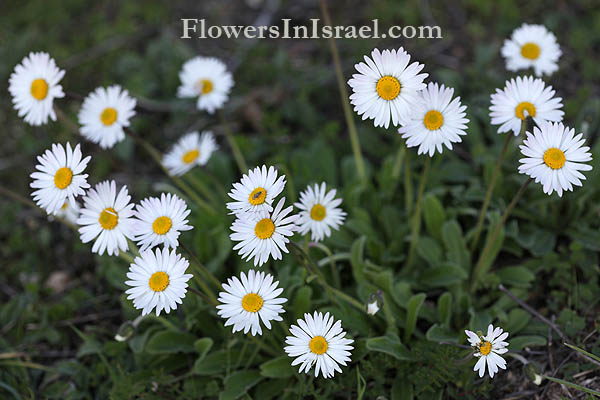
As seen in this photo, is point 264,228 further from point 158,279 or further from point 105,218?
point 105,218

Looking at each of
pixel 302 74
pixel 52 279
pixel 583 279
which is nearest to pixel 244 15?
pixel 302 74

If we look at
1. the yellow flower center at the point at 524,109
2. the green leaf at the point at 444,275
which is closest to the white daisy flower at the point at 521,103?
the yellow flower center at the point at 524,109

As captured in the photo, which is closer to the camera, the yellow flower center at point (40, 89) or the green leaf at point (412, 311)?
the green leaf at point (412, 311)

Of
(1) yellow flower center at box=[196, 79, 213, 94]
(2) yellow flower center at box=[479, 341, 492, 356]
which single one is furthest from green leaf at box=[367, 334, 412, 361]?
(1) yellow flower center at box=[196, 79, 213, 94]

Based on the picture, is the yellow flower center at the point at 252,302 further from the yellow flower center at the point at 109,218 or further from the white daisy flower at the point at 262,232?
the yellow flower center at the point at 109,218

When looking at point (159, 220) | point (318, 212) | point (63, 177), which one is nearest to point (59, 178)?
point (63, 177)

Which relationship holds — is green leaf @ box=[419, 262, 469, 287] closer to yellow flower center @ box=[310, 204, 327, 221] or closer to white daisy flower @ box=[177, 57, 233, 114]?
yellow flower center @ box=[310, 204, 327, 221]

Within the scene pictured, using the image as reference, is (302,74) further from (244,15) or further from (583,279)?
(583,279)
